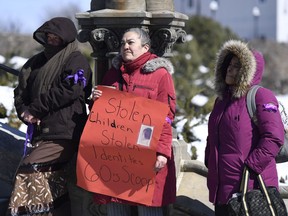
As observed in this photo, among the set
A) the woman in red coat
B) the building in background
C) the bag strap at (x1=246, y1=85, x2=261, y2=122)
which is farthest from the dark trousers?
the building in background

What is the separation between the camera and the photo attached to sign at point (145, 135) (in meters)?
4.96

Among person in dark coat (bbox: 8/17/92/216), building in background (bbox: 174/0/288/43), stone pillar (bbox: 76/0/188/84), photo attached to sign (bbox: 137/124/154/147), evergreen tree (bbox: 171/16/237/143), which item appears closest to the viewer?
photo attached to sign (bbox: 137/124/154/147)

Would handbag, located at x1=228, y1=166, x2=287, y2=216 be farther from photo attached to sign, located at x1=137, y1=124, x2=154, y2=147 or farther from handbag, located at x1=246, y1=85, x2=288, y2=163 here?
photo attached to sign, located at x1=137, y1=124, x2=154, y2=147

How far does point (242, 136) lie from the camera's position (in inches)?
188

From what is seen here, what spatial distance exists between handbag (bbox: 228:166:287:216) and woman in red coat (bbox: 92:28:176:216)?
1.67 feet

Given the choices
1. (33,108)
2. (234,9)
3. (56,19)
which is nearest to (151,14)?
(56,19)

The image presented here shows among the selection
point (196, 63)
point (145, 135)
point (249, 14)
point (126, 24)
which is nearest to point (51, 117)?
point (145, 135)

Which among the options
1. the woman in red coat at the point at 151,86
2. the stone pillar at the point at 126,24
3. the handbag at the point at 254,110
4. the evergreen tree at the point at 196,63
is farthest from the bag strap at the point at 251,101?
the evergreen tree at the point at 196,63

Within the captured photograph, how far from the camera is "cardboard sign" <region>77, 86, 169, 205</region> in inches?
195

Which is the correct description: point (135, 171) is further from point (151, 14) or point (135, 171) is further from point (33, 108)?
point (151, 14)

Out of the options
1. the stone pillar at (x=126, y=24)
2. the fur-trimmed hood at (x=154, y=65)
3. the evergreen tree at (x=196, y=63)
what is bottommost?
the evergreen tree at (x=196, y=63)

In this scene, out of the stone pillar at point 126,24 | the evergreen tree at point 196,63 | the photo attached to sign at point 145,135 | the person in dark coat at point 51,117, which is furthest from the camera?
the evergreen tree at point 196,63

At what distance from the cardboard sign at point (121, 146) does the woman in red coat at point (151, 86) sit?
0.05 meters

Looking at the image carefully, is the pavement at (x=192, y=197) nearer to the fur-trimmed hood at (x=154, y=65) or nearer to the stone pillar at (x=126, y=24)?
the stone pillar at (x=126, y=24)
